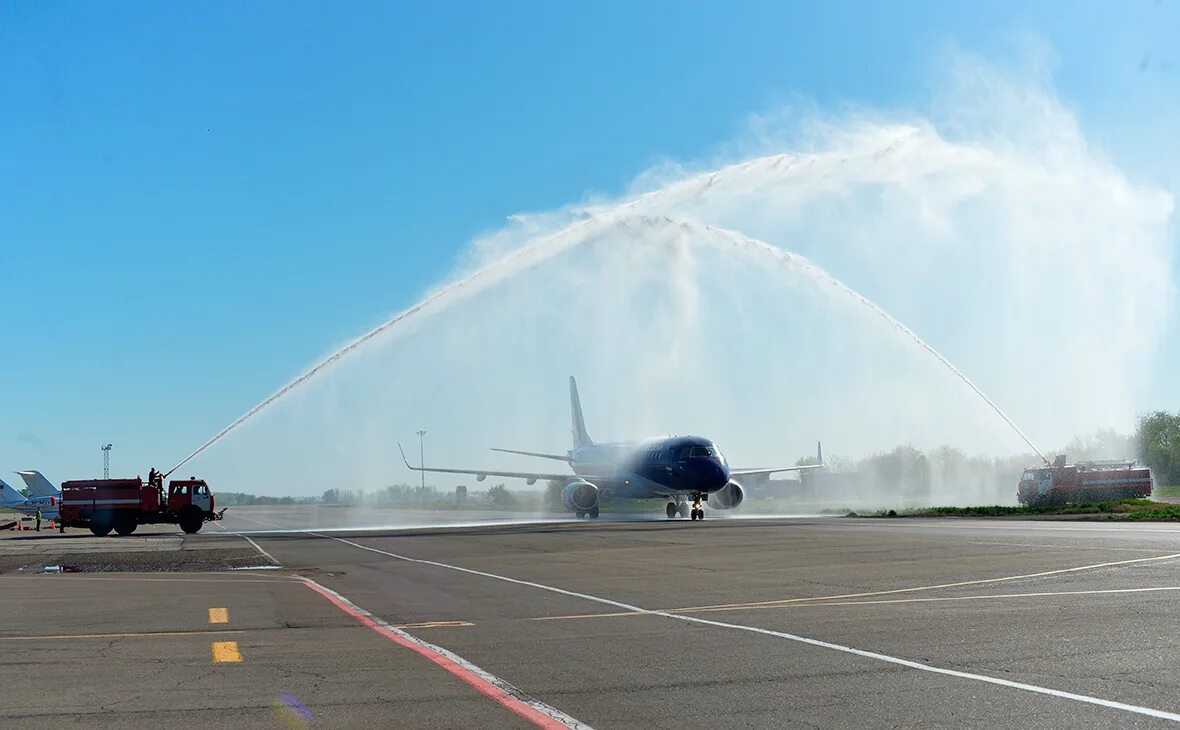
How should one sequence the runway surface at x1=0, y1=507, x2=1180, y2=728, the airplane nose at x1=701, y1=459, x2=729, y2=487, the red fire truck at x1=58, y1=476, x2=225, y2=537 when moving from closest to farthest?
the runway surface at x1=0, y1=507, x2=1180, y2=728 → the red fire truck at x1=58, y1=476, x2=225, y2=537 → the airplane nose at x1=701, y1=459, x2=729, y2=487

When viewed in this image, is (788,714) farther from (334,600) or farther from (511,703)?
(334,600)

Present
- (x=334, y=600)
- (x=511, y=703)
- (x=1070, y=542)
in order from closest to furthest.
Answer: (x=511, y=703) < (x=334, y=600) < (x=1070, y=542)

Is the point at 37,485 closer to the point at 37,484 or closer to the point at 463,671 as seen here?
the point at 37,484

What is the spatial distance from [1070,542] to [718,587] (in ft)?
40.5

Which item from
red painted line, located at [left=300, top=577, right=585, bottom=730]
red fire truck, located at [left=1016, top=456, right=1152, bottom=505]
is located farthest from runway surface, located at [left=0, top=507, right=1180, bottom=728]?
red fire truck, located at [left=1016, top=456, right=1152, bottom=505]

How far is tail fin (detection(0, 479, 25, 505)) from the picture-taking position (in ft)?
246

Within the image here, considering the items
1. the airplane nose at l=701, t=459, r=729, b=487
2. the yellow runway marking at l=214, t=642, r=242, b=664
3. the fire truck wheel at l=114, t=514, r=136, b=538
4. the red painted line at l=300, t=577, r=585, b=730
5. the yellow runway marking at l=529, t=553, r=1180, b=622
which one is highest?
the airplane nose at l=701, t=459, r=729, b=487

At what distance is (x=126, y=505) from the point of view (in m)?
53.0

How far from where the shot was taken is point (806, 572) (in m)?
20.9

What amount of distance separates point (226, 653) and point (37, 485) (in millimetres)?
75361

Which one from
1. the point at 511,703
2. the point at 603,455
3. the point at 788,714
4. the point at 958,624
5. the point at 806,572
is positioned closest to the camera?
the point at 788,714

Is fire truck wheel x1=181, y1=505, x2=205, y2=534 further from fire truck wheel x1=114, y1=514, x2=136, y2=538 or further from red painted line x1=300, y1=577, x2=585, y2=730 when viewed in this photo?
red painted line x1=300, y1=577, x2=585, y2=730

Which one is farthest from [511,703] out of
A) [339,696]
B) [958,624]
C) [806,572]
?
[806,572]

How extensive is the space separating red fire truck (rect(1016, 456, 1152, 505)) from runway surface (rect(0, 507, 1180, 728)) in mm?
35168
